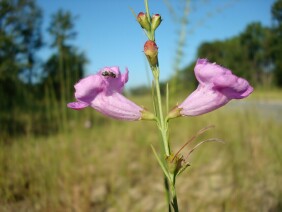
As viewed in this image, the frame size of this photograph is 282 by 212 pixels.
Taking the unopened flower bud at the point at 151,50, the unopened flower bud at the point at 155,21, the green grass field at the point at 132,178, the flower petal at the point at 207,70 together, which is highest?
the unopened flower bud at the point at 155,21

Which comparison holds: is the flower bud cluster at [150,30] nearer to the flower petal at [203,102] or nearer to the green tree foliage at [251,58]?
the flower petal at [203,102]

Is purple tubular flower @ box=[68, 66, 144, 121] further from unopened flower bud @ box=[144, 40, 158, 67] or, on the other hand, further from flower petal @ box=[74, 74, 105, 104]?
unopened flower bud @ box=[144, 40, 158, 67]

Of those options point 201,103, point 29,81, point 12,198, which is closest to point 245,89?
point 201,103

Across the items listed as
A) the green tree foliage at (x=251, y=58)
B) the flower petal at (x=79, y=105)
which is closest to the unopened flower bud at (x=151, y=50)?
the flower petal at (x=79, y=105)

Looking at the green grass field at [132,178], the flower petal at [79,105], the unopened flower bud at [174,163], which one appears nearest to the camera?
the unopened flower bud at [174,163]

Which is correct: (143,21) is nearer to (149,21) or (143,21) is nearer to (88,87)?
(149,21)

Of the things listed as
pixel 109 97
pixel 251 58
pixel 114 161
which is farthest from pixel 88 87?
pixel 251 58

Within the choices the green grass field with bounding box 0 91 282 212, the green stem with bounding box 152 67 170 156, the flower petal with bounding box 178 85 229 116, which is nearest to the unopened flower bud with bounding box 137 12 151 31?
the green stem with bounding box 152 67 170 156
